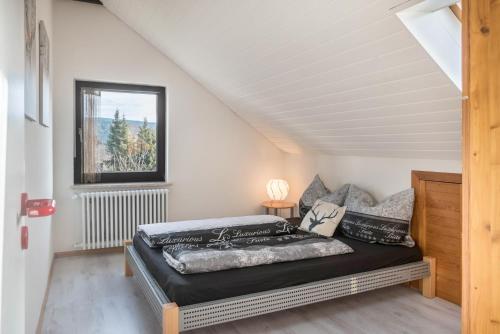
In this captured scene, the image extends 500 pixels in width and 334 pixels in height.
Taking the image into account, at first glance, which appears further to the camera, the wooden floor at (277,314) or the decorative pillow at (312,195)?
the decorative pillow at (312,195)

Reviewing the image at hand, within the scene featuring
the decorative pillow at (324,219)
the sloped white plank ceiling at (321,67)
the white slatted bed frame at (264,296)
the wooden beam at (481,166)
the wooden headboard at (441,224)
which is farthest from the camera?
the decorative pillow at (324,219)

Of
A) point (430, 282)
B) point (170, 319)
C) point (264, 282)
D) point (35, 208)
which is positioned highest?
point (35, 208)

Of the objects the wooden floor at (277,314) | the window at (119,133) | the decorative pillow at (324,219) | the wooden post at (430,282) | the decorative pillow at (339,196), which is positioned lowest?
the wooden floor at (277,314)

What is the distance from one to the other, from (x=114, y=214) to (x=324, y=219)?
231cm

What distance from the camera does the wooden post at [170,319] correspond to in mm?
2045

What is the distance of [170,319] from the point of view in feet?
6.73

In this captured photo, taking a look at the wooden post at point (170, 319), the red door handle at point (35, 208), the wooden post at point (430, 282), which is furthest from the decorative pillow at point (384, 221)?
the red door handle at point (35, 208)

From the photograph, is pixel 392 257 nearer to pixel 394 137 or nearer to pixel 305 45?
pixel 394 137

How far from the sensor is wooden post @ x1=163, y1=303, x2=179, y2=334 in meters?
2.04

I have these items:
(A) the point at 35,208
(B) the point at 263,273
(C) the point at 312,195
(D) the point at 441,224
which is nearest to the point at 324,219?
(C) the point at 312,195

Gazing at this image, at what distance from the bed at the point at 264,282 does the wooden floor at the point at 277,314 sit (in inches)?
6.8

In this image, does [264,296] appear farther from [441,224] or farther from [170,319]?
[441,224]

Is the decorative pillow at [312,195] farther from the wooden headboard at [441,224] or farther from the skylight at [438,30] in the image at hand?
the skylight at [438,30]

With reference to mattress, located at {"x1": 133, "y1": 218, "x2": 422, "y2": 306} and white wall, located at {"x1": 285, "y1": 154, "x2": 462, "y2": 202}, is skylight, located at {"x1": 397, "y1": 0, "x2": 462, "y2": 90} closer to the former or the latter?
white wall, located at {"x1": 285, "y1": 154, "x2": 462, "y2": 202}
